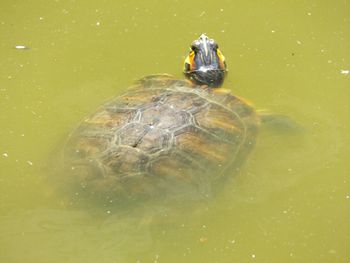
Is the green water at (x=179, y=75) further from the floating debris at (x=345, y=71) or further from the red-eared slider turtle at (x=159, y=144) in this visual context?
the red-eared slider turtle at (x=159, y=144)

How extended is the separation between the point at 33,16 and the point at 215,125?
2441 mm

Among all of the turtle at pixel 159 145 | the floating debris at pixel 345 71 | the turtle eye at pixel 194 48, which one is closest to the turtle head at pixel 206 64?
the turtle eye at pixel 194 48

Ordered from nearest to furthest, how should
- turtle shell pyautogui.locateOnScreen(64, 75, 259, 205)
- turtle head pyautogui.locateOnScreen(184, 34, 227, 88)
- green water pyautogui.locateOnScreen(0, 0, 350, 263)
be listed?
green water pyautogui.locateOnScreen(0, 0, 350, 263) < turtle shell pyautogui.locateOnScreen(64, 75, 259, 205) < turtle head pyautogui.locateOnScreen(184, 34, 227, 88)

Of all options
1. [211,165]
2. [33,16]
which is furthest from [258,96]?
[33,16]

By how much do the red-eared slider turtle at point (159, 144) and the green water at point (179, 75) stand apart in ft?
0.41

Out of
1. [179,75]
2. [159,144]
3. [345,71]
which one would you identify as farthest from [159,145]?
[345,71]

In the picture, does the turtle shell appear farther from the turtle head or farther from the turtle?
the turtle head

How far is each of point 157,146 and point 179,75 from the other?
126 cm

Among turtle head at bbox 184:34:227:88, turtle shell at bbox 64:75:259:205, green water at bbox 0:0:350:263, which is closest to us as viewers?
green water at bbox 0:0:350:263

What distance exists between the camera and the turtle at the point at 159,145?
329 centimetres

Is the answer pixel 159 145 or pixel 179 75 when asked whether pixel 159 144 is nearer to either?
pixel 159 145

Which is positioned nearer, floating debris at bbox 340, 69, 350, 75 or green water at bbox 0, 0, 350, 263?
green water at bbox 0, 0, 350, 263

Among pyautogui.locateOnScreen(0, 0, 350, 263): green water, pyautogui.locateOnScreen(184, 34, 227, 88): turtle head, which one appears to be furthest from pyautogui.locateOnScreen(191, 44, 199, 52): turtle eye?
pyautogui.locateOnScreen(0, 0, 350, 263): green water

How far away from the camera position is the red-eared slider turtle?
3285 mm
